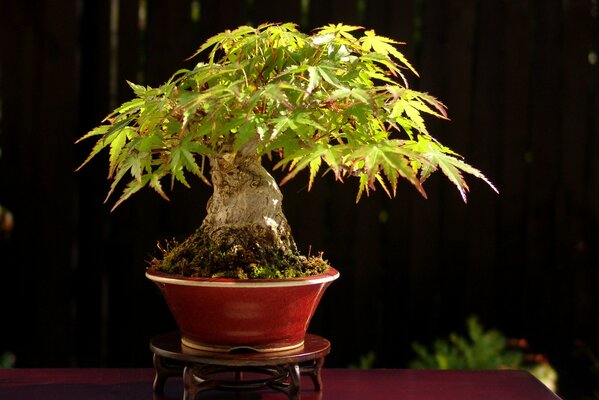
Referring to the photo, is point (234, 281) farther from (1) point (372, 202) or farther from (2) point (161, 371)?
(1) point (372, 202)

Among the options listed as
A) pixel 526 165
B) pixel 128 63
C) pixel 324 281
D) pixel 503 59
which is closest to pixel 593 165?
pixel 526 165

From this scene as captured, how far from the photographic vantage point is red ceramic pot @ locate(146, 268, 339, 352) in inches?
49.9

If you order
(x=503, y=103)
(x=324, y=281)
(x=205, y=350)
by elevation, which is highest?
(x=503, y=103)

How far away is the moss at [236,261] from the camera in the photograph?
51.5 inches

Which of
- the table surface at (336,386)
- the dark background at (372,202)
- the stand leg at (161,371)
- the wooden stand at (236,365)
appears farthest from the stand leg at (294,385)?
the dark background at (372,202)

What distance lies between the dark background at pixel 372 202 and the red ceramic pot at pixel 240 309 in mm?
1420

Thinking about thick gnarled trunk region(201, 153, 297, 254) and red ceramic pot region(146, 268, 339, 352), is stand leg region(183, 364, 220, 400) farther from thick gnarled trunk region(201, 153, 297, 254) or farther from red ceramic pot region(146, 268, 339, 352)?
thick gnarled trunk region(201, 153, 297, 254)

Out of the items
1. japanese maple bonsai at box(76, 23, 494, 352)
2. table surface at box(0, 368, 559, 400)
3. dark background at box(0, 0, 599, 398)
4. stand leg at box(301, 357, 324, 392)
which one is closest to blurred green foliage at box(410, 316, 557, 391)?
dark background at box(0, 0, 599, 398)

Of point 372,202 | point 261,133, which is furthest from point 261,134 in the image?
point 372,202

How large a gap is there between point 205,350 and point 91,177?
154cm

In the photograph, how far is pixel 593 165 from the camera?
2.87 metres

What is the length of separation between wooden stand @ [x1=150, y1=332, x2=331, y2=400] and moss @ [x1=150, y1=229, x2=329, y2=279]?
0.12 meters

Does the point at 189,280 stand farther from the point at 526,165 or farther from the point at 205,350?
the point at 526,165

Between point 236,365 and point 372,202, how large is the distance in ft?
5.18
